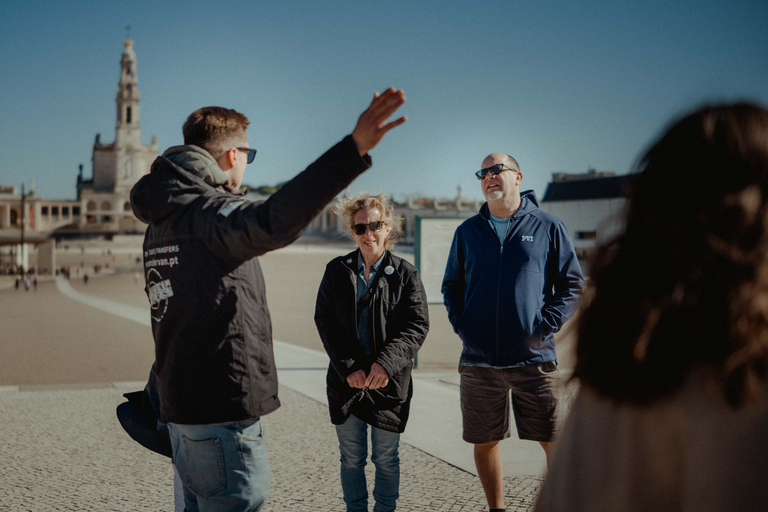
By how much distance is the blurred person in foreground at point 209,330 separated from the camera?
202 cm

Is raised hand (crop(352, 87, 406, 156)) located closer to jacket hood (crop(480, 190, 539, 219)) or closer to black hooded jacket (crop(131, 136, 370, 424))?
black hooded jacket (crop(131, 136, 370, 424))

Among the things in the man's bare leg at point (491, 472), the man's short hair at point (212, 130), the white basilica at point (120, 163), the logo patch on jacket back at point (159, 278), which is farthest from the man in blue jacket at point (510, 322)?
the white basilica at point (120, 163)

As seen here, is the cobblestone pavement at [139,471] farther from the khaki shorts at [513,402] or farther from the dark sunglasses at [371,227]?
the dark sunglasses at [371,227]

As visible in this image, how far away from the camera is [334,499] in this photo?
4.06 metres

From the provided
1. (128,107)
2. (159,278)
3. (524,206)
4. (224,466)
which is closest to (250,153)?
(159,278)

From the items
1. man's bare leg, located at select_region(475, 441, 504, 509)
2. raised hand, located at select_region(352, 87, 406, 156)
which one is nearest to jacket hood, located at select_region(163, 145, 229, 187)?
raised hand, located at select_region(352, 87, 406, 156)

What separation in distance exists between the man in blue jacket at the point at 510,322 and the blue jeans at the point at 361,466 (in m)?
0.53

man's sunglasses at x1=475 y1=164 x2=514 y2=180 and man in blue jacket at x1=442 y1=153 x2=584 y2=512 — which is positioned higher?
man's sunglasses at x1=475 y1=164 x2=514 y2=180

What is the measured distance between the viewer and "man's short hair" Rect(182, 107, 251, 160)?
227 centimetres

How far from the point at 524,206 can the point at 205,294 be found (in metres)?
2.28

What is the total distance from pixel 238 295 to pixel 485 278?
1.84 meters

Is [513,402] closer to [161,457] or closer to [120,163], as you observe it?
[161,457]

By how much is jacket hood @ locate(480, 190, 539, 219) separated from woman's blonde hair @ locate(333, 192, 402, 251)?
1.83 ft

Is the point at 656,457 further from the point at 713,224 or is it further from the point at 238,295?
the point at 238,295
